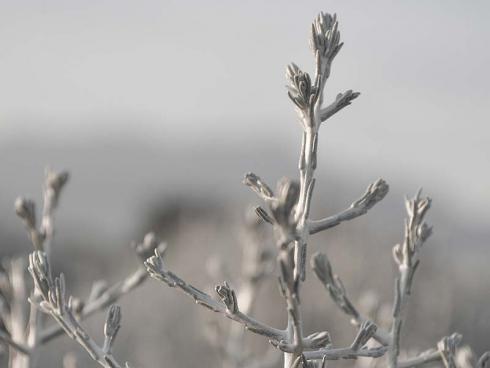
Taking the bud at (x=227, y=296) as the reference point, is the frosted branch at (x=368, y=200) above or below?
above

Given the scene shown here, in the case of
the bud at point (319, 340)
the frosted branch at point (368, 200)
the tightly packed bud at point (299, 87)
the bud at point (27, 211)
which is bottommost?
the bud at point (319, 340)

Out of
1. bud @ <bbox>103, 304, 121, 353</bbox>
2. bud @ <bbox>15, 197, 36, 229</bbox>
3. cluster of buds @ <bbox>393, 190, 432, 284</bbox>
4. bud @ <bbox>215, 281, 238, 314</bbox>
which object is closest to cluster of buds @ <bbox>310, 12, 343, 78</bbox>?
cluster of buds @ <bbox>393, 190, 432, 284</bbox>

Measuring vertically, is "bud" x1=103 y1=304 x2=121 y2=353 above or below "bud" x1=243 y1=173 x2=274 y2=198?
below

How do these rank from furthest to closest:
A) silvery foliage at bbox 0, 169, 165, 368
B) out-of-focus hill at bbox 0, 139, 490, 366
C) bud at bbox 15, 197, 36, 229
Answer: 1. out-of-focus hill at bbox 0, 139, 490, 366
2. bud at bbox 15, 197, 36, 229
3. silvery foliage at bbox 0, 169, 165, 368

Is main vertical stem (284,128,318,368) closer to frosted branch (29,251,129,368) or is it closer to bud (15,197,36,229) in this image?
frosted branch (29,251,129,368)

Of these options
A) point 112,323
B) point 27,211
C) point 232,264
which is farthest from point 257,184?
point 232,264

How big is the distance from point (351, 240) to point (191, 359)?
16.0 ft

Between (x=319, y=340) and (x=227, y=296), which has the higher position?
(x=227, y=296)

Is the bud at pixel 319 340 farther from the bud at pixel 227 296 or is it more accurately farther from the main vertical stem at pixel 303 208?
the bud at pixel 227 296

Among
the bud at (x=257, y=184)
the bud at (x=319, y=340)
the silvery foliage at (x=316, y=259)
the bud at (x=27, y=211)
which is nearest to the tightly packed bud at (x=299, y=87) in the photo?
the silvery foliage at (x=316, y=259)

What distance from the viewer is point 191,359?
14875 millimetres

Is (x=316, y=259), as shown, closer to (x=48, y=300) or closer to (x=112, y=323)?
(x=112, y=323)

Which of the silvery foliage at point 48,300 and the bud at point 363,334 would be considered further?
the silvery foliage at point 48,300

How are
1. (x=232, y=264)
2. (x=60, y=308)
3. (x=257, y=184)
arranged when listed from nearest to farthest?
(x=257, y=184), (x=60, y=308), (x=232, y=264)
